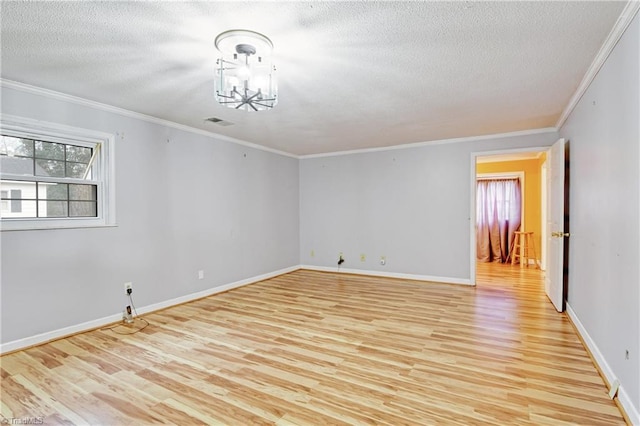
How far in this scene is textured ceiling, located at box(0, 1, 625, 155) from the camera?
6.23ft

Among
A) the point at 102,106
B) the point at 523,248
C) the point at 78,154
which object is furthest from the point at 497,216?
the point at 78,154

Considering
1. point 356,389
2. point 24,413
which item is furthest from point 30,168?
point 356,389

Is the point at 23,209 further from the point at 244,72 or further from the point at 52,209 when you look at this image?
the point at 244,72

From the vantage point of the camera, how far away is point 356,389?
2.22 metres

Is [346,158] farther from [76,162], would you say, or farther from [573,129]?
[76,162]

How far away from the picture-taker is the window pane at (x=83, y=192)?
336cm

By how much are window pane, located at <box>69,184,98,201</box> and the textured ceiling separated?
0.93m

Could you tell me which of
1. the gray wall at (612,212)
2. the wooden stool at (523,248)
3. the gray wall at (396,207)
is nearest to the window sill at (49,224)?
the gray wall at (396,207)

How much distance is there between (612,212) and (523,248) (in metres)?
5.31

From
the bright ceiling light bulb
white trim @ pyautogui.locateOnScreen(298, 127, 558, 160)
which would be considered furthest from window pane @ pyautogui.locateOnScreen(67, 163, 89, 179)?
white trim @ pyautogui.locateOnScreen(298, 127, 558, 160)

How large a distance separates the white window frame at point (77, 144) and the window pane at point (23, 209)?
0.06 metres

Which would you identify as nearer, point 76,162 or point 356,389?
point 356,389

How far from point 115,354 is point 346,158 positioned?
4.76 metres

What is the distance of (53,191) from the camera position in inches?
127
